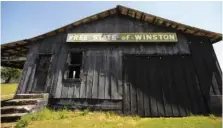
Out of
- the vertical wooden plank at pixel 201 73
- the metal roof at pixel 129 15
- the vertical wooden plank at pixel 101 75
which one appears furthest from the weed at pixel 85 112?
the vertical wooden plank at pixel 201 73

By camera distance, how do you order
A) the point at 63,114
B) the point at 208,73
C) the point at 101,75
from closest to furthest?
1. the point at 63,114
2. the point at 208,73
3. the point at 101,75

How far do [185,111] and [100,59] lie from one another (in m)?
5.28

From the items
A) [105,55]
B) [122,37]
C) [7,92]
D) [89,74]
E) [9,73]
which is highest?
[9,73]

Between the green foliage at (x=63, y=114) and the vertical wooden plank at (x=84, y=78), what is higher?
the vertical wooden plank at (x=84, y=78)

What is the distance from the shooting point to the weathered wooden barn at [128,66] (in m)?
8.23

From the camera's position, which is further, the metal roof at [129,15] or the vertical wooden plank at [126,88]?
the metal roof at [129,15]

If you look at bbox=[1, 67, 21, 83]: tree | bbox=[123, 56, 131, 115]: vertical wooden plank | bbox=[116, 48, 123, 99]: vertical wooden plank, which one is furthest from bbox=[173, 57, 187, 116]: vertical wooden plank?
bbox=[1, 67, 21, 83]: tree

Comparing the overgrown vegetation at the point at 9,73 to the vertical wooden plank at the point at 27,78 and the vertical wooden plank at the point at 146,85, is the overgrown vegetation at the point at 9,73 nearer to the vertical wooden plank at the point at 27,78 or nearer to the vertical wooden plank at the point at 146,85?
the vertical wooden plank at the point at 27,78

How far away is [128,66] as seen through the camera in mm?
9109

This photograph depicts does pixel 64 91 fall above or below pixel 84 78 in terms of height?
below

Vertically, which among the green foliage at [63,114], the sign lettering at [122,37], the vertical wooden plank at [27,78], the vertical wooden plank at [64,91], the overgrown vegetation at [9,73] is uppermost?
the overgrown vegetation at [9,73]

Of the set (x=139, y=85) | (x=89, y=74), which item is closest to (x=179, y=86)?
(x=139, y=85)

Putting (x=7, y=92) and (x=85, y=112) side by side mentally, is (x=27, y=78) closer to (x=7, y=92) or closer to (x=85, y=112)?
(x=85, y=112)

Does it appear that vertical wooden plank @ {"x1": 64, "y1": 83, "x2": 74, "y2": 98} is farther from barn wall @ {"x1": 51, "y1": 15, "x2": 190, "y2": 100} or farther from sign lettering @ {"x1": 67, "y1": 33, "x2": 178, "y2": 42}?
sign lettering @ {"x1": 67, "y1": 33, "x2": 178, "y2": 42}
